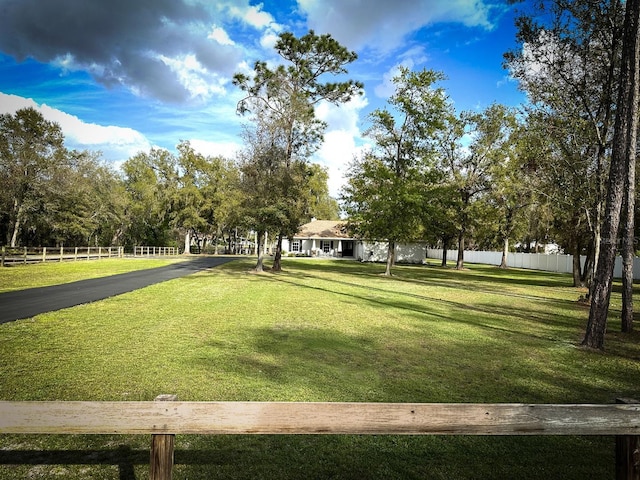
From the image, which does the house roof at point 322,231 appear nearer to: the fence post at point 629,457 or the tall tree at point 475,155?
the tall tree at point 475,155

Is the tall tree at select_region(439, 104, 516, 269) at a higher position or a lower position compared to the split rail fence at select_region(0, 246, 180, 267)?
higher

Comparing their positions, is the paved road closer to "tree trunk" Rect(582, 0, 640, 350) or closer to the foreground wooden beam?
the foreground wooden beam

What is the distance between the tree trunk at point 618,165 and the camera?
816 centimetres

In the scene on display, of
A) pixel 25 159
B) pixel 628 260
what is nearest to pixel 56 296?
pixel 628 260

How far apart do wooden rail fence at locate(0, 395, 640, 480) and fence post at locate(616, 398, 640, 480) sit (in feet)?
0.05

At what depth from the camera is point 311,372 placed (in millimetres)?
6230

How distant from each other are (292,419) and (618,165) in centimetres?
938

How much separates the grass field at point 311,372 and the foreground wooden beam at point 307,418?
61.6 inches

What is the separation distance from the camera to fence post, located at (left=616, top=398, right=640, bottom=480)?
2625mm

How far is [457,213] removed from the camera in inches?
1391

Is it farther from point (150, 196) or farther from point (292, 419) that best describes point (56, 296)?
point (150, 196)

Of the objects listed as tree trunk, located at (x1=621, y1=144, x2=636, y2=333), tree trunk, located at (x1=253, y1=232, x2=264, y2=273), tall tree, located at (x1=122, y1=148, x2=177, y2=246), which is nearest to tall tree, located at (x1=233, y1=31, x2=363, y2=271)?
tree trunk, located at (x1=253, y1=232, x2=264, y2=273)

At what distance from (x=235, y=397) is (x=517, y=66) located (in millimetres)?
15887

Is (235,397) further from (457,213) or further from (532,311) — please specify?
(457,213)
